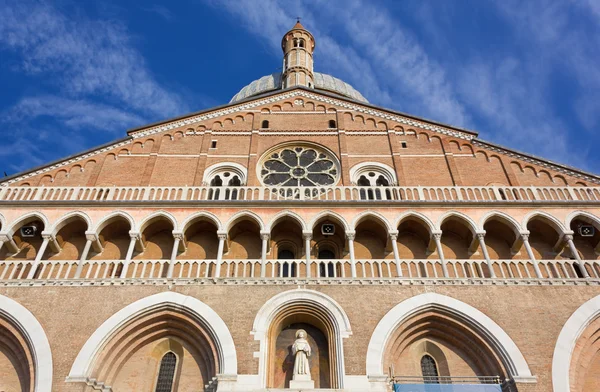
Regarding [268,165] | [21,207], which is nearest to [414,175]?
[268,165]

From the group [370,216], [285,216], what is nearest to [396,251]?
[370,216]

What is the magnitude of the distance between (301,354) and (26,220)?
29.9 feet

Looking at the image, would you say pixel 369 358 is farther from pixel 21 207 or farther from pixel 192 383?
pixel 21 207

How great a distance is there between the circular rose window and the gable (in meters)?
0.45

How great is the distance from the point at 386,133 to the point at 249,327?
391 inches

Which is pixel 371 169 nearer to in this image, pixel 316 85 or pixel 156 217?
pixel 156 217

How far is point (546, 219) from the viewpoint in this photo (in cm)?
1524

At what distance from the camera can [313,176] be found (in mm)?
18609

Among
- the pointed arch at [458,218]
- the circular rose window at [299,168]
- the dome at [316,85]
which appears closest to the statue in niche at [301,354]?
the pointed arch at [458,218]

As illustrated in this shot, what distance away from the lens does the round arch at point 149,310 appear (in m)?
12.2

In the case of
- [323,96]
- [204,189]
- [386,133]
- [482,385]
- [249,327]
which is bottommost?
[482,385]

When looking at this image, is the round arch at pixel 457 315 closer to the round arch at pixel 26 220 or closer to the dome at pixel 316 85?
the round arch at pixel 26 220

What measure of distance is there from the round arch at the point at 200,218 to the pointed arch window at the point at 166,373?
355cm

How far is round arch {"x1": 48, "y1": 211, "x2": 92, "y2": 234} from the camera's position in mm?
15039
